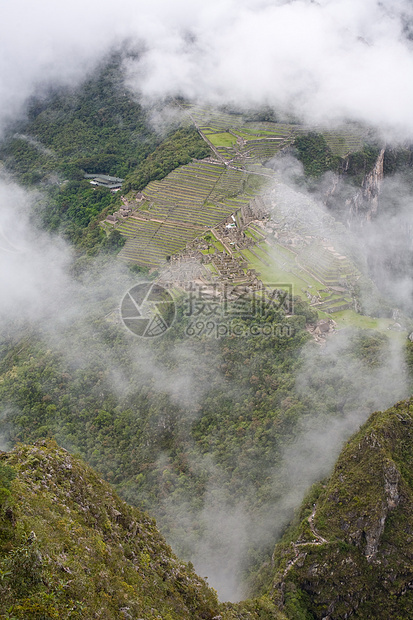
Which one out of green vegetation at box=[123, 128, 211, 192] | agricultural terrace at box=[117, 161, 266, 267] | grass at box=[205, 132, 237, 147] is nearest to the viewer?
agricultural terrace at box=[117, 161, 266, 267]

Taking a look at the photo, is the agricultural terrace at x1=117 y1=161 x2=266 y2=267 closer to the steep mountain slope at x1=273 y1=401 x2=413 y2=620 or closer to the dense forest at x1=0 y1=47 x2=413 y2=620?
the dense forest at x1=0 y1=47 x2=413 y2=620

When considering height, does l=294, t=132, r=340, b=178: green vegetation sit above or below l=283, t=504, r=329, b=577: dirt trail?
below

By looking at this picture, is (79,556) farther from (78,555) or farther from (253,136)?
(253,136)

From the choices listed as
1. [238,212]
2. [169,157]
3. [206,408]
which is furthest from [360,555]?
[169,157]

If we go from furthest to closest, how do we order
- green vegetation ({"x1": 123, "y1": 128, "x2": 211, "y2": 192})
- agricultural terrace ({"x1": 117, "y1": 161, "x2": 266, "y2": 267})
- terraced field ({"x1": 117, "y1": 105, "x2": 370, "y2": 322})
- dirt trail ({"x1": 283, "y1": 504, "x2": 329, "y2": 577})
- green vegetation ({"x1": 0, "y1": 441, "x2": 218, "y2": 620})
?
green vegetation ({"x1": 123, "y1": 128, "x2": 211, "y2": 192}) → agricultural terrace ({"x1": 117, "y1": 161, "x2": 266, "y2": 267}) → terraced field ({"x1": 117, "y1": 105, "x2": 370, "y2": 322}) → dirt trail ({"x1": 283, "y1": 504, "x2": 329, "y2": 577}) → green vegetation ({"x1": 0, "y1": 441, "x2": 218, "y2": 620})

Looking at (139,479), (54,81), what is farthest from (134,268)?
(54,81)

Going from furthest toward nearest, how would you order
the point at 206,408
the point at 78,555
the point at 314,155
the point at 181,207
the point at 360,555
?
the point at 314,155
the point at 181,207
the point at 206,408
the point at 360,555
the point at 78,555

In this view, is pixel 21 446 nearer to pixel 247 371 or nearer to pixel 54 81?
pixel 247 371

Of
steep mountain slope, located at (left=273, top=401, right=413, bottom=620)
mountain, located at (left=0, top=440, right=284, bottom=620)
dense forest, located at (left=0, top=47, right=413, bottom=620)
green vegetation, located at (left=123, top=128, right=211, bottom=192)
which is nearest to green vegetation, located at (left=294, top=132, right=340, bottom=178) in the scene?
green vegetation, located at (left=123, top=128, right=211, bottom=192)

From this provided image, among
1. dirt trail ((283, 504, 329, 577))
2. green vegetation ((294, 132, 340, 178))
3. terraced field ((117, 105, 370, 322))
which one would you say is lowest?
green vegetation ((294, 132, 340, 178))
